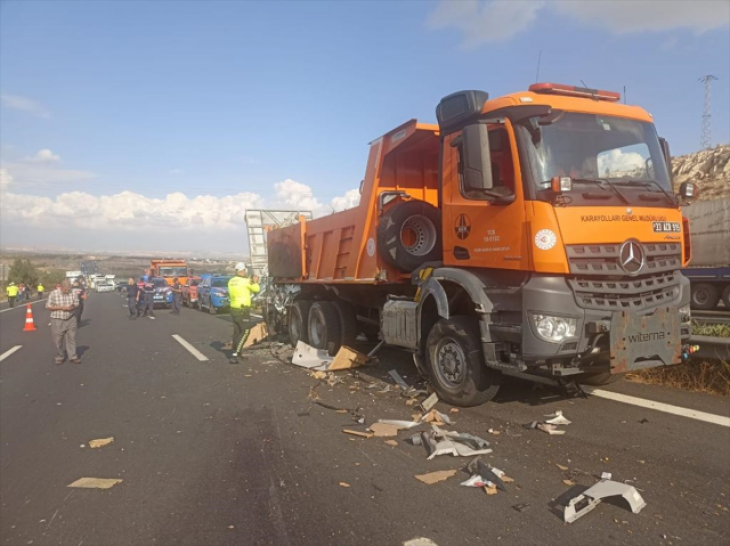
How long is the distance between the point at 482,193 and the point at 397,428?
8.39 feet

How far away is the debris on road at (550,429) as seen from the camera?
4.90 meters

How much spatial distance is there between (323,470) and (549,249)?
280cm

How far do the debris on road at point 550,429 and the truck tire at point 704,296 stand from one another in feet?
40.3

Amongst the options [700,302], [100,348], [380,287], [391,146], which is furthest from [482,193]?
[700,302]

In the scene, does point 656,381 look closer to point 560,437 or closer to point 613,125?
point 560,437

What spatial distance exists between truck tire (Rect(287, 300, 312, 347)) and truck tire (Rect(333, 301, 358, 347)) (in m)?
1.25

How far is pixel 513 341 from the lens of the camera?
504 cm

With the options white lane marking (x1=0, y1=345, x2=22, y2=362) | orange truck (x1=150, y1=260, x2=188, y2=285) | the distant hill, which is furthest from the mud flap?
orange truck (x1=150, y1=260, x2=188, y2=285)

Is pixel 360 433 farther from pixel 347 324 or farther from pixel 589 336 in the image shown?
pixel 347 324

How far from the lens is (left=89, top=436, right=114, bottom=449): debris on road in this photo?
5.18 meters

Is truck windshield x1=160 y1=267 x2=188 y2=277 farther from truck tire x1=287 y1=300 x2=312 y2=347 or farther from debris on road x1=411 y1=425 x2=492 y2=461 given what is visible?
debris on road x1=411 y1=425 x2=492 y2=461

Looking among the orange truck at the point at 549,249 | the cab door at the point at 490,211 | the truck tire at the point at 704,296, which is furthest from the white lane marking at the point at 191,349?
the truck tire at the point at 704,296

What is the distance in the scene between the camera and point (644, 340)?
487cm

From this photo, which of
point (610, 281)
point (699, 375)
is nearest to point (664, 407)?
point (699, 375)
